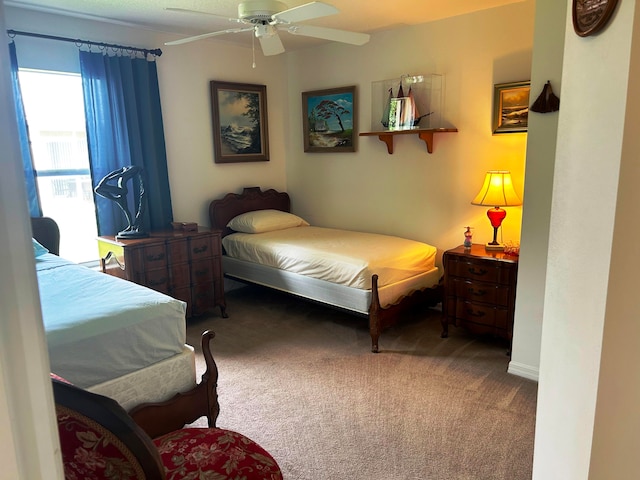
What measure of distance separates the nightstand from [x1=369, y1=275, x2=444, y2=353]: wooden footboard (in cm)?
25

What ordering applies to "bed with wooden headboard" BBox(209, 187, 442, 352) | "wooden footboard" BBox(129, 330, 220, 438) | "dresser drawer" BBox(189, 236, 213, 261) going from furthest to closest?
"dresser drawer" BBox(189, 236, 213, 261) < "bed with wooden headboard" BBox(209, 187, 442, 352) < "wooden footboard" BBox(129, 330, 220, 438)

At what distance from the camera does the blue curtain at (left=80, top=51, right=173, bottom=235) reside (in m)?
3.71

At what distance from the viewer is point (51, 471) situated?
497 millimetres

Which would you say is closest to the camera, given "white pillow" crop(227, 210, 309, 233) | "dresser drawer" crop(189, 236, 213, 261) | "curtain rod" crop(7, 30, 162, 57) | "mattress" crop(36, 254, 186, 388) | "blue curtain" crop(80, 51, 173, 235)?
"mattress" crop(36, 254, 186, 388)

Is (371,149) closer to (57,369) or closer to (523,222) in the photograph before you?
(523,222)

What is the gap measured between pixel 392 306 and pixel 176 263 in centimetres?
177

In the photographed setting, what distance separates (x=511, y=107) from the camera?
3.48m

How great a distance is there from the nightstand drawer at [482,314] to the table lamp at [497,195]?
48 cm

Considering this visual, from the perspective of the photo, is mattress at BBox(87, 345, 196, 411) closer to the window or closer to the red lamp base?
the window

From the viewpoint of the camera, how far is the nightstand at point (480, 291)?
10.6ft

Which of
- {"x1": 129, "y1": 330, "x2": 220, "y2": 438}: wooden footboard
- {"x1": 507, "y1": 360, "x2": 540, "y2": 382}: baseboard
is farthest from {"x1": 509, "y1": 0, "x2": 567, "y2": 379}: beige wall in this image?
{"x1": 129, "y1": 330, "x2": 220, "y2": 438}: wooden footboard

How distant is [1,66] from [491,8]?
12.5 ft

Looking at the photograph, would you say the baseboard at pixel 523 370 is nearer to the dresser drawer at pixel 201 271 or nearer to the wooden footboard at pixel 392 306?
the wooden footboard at pixel 392 306

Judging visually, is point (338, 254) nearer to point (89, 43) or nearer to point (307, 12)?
point (307, 12)
